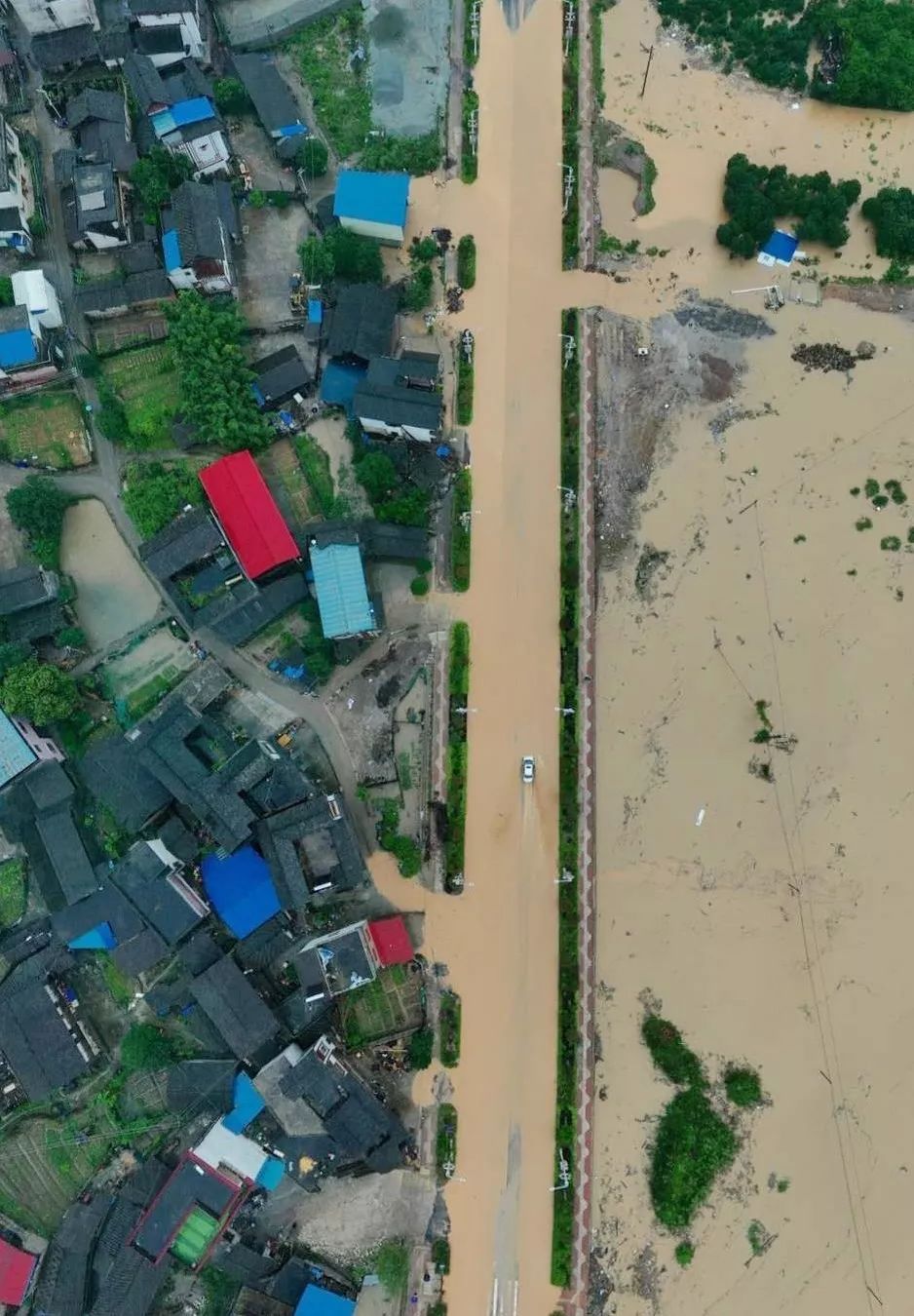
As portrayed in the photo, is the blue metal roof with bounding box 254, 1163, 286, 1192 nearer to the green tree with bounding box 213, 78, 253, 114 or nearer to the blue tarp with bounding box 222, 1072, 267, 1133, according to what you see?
the blue tarp with bounding box 222, 1072, 267, 1133

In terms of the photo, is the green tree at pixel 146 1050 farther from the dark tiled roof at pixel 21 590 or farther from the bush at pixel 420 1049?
the dark tiled roof at pixel 21 590

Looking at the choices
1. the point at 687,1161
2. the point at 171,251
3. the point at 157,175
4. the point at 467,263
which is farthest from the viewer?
the point at 467,263

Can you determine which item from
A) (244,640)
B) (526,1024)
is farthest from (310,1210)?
(244,640)

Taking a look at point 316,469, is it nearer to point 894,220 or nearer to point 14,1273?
point 894,220

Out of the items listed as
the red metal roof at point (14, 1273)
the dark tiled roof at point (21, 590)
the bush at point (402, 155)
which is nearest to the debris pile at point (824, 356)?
the bush at point (402, 155)

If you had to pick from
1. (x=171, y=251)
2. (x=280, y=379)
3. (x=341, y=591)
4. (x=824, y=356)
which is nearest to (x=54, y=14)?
(x=171, y=251)
